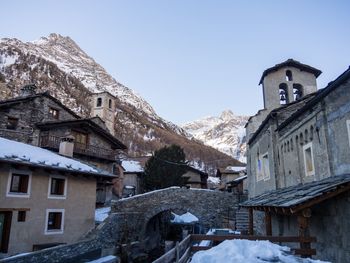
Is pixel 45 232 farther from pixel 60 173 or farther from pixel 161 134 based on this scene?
pixel 161 134

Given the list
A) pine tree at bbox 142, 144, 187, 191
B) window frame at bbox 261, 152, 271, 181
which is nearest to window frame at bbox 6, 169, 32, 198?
window frame at bbox 261, 152, 271, 181

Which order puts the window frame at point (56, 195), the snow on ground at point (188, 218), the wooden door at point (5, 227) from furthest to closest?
the snow on ground at point (188, 218), the window frame at point (56, 195), the wooden door at point (5, 227)

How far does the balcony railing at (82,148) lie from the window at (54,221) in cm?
874

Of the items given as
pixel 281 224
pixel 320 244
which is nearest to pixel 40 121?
pixel 281 224

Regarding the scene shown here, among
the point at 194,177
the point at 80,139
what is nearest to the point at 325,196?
the point at 80,139

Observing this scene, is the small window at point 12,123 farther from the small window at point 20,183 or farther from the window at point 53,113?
the small window at point 20,183

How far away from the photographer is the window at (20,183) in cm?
1484

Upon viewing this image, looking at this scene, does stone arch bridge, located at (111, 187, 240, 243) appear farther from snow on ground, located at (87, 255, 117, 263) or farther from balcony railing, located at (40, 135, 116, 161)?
snow on ground, located at (87, 255, 117, 263)

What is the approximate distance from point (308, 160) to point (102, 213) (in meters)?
17.6

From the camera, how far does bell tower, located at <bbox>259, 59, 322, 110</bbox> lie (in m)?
18.7

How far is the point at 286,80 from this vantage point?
18.9m

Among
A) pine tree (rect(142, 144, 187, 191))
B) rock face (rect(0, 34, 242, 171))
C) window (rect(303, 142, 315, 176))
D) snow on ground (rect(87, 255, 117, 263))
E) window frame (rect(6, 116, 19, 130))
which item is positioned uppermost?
rock face (rect(0, 34, 242, 171))

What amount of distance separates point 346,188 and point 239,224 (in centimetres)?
1550

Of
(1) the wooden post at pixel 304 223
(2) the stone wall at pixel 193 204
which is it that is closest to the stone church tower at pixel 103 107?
(2) the stone wall at pixel 193 204
